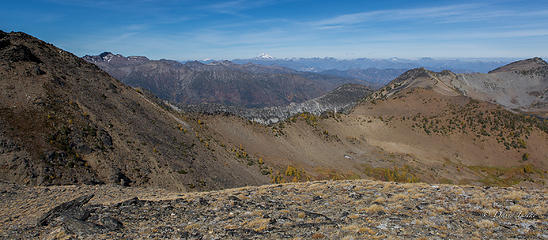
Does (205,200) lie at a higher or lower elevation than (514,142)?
higher

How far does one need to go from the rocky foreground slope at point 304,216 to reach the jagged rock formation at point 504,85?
114 m

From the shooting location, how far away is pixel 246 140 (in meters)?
47.5

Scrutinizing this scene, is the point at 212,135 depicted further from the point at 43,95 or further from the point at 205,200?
the point at 205,200

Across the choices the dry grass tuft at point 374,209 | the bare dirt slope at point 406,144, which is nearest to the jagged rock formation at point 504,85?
the bare dirt slope at point 406,144

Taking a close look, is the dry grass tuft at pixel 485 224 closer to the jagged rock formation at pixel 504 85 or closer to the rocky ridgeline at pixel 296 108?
the jagged rock formation at pixel 504 85

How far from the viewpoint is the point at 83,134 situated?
23.5m

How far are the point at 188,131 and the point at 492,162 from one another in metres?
64.1

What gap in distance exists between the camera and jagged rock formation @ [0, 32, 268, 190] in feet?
62.1

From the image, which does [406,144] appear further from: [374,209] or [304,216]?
[304,216]

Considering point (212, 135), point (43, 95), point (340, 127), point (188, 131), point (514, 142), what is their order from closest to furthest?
point (43, 95) → point (188, 131) → point (212, 135) → point (514, 142) → point (340, 127)

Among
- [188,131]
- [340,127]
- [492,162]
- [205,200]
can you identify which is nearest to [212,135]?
[188,131]

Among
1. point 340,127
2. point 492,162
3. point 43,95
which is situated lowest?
point 492,162

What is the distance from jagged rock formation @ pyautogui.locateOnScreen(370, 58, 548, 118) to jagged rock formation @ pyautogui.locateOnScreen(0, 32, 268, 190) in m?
106

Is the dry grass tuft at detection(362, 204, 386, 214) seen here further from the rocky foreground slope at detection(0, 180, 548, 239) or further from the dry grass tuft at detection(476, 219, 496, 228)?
the dry grass tuft at detection(476, 219, 496, 228)
